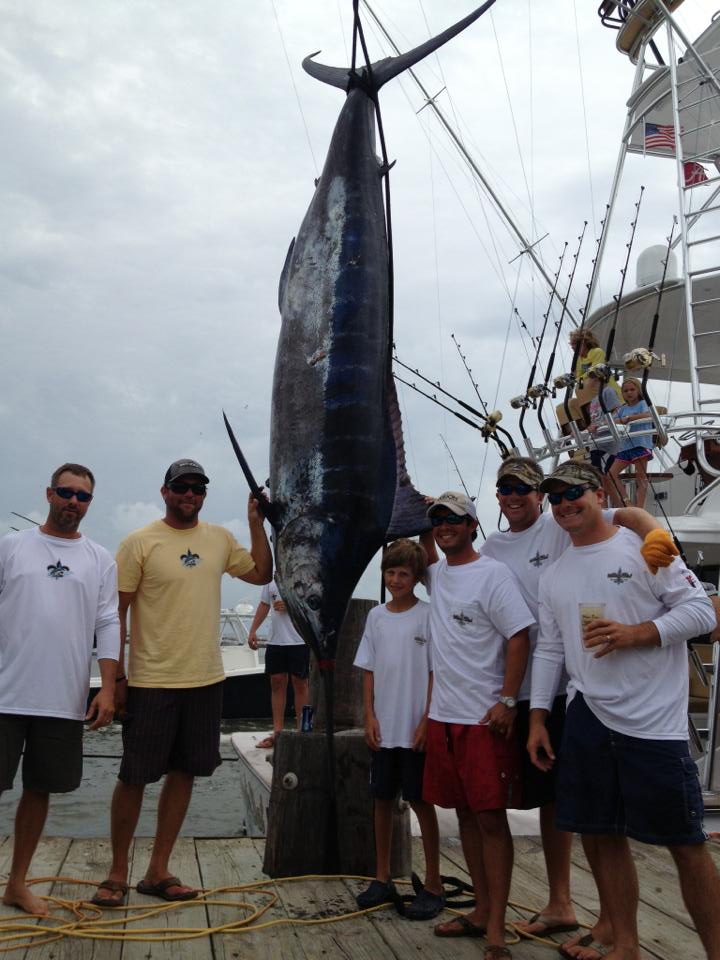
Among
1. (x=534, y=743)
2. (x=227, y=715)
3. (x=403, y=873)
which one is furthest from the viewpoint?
(x=227, y=715)

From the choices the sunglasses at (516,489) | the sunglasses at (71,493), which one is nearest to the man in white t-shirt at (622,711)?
the sunglasses at (516,489)

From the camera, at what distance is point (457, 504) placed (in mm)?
2723

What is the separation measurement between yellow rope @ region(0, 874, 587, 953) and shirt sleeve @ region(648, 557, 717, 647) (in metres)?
1.07

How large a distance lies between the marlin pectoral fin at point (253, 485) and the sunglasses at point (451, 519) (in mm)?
519

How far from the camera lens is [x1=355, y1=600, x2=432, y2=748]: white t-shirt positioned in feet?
9.48

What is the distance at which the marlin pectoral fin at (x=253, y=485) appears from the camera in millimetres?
2473

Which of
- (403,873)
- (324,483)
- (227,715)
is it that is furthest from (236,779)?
(324,483)

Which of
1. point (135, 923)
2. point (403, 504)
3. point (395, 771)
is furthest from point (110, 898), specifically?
point (403, 504)

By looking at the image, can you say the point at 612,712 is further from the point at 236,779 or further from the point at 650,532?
the point at 236,779

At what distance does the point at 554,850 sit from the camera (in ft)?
8.89

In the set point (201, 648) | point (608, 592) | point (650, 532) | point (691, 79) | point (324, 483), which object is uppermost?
point (691, 79)

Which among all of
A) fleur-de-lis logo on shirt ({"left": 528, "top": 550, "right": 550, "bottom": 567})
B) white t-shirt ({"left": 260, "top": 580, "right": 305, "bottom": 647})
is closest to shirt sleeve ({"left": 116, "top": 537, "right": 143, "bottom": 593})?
fleur-de-lis logo on shirt ({"left": 528, "top": 550, "right": 550, "bottom": 567})

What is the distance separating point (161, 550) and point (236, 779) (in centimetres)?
630

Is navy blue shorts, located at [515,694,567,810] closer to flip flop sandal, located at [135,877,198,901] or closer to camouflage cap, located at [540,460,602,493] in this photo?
camouflage cap, located at [540,460,602,493]
